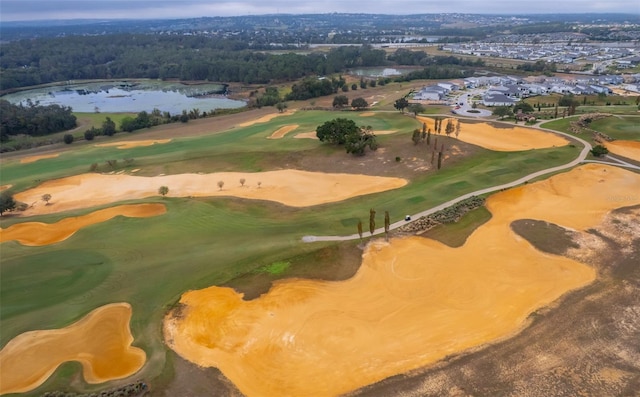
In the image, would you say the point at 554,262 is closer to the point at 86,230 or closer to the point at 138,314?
the point at 138,314

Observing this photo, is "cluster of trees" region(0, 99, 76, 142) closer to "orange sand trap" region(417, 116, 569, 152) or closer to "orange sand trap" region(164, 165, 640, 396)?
"orange sand trap" region(417, 116, 569, 152)

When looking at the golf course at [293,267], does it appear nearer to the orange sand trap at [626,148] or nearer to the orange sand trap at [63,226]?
the orange sand trap at [63,226]

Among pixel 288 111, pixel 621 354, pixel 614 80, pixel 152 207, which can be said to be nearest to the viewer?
pixel 621 354

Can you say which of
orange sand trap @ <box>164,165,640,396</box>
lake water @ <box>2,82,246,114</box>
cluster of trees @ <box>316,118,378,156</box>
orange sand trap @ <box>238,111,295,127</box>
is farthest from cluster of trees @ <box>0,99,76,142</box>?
orange sand trap @ <box>164,165,640,396</box>

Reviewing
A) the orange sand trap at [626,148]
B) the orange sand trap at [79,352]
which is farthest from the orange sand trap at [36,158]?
the orange sand trap at [626,148]

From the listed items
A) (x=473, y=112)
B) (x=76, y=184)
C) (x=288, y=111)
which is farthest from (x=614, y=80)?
(x=76, y=184)

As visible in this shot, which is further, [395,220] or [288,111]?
[288,111]

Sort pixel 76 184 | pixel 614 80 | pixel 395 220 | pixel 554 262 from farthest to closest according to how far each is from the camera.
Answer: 1. pixel 614 80
2. pixel 76 184
3. pixel 395 220
4. pixel 554 262
